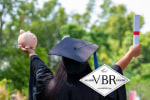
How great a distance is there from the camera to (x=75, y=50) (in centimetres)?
218

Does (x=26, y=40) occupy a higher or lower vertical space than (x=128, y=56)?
higher

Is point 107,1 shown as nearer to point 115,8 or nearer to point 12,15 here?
point 115,8

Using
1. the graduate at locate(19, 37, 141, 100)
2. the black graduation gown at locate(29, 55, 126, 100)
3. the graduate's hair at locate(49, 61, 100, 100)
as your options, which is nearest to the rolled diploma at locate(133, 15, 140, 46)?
the graduate at locate(19, 37, 141, 100)

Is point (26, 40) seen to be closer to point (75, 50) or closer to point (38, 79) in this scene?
point (38, 79)

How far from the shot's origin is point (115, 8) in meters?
32.3

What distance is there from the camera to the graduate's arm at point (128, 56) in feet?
7.61

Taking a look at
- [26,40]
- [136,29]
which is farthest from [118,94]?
[26,40]

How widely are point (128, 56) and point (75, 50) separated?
1.59 ft

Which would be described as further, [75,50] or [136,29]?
[136,29]

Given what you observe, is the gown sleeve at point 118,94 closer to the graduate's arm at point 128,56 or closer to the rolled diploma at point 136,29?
the graduate's arm at point 128,56

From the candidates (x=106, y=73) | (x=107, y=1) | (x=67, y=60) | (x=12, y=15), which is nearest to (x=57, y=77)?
(x=67, y=60)

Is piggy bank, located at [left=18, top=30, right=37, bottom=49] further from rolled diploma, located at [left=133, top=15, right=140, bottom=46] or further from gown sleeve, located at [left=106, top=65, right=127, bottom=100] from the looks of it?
rolled diploma, located at [left=133, top=15, right=140, bottom=46]

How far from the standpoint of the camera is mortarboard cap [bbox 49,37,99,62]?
2119mm

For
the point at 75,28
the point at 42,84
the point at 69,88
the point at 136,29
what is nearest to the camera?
the point at 69,88
